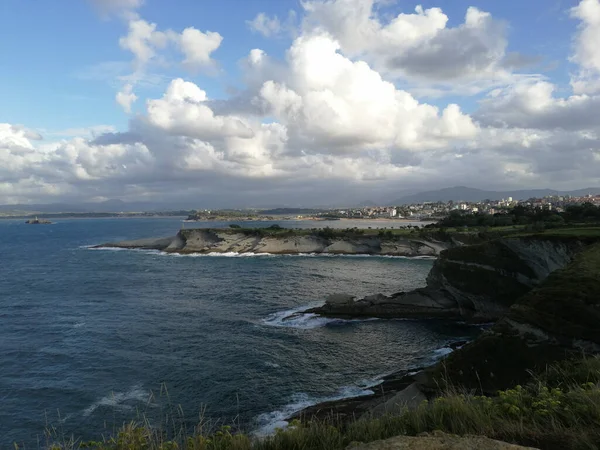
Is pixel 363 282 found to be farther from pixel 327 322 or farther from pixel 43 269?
pixel 43 269

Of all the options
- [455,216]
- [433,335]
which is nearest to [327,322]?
[433,335]

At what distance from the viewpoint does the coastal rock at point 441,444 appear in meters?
4.77

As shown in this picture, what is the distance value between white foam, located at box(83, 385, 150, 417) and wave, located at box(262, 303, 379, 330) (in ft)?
48.1

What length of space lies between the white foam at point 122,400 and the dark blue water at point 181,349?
6 cm

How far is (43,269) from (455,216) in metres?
106

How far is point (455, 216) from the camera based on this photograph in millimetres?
115438

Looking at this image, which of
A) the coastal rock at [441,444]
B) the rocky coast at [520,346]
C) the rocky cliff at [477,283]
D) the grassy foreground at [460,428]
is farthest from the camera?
the rocky cliff at [477,283]

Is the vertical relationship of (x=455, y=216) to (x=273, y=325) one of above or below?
above

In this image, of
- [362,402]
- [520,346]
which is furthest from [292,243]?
[520,346]

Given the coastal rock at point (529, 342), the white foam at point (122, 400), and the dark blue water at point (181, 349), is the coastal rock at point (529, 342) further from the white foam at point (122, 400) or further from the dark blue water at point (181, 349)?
the white foam at point (122, 400)

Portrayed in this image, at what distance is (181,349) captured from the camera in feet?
92.6

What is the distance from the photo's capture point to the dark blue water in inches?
789

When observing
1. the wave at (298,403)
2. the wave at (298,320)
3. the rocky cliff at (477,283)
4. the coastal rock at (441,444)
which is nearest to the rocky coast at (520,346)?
the wave at (298,403)

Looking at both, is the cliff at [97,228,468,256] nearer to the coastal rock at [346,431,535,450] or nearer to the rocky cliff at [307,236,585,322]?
the rocky cliff at [307,236,585,322]
